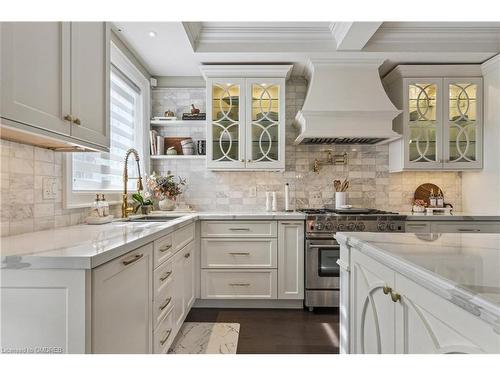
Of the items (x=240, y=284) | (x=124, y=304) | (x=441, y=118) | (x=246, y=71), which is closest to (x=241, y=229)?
(x=240, y=284)

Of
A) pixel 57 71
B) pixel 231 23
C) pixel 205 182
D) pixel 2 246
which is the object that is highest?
pixel 231 23

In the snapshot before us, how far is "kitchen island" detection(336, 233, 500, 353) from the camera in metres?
0.64

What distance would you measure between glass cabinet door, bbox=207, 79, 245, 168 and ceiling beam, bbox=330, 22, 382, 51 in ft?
3.49

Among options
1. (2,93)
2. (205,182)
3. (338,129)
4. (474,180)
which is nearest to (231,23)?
(338,129)

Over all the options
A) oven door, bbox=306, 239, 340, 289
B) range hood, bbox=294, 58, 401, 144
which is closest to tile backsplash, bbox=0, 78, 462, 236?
range hood, bbox=294, 58, 401, 144

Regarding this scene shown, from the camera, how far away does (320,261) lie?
2934 millimetres

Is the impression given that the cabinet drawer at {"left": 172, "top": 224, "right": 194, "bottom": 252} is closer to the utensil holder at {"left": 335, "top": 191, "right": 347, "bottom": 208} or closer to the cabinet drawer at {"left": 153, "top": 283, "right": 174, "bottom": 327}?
the cabinet drawer at {"left": 153, "top": 283, "right": 174, "bottom": 327}

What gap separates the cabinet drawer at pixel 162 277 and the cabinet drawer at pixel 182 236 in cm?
17

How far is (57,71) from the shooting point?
139cm

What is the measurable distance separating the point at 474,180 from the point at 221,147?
8.99 ft

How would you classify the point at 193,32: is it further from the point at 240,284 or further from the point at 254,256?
the point at 240,284

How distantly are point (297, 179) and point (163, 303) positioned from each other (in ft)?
7.03

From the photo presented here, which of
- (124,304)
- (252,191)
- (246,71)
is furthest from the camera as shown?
(252,191)
